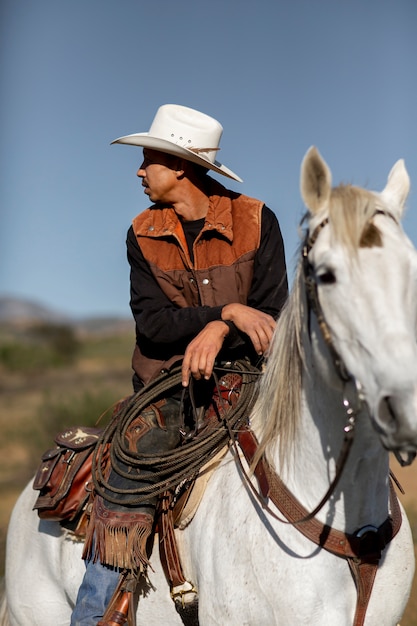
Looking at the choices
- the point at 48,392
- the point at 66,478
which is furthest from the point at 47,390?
the point at 66,478

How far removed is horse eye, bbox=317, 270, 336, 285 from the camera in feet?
8.25

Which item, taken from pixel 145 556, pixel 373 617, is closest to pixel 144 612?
pixel 145 556

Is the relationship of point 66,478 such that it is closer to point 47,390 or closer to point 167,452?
point 167,452

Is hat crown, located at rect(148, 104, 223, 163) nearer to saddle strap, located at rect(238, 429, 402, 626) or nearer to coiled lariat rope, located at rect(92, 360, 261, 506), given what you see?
coiled lariat rope, located at rect(92, 360, 261, 506)

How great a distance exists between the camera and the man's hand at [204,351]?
3402 mm

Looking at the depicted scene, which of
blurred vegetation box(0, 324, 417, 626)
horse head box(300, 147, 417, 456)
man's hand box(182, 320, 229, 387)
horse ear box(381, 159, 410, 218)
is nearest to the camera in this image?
horse head box(300, 147, 417, 456)

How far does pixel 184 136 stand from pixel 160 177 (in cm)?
26

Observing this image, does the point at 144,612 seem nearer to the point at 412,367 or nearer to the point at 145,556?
the point at 145,556

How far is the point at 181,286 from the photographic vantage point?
396 centimetres

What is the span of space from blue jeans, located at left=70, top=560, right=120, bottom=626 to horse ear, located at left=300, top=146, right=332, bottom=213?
2.00 metres

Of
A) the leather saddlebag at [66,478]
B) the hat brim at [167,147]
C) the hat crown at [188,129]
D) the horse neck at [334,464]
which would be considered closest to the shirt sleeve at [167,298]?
the hat brim at [167,147]

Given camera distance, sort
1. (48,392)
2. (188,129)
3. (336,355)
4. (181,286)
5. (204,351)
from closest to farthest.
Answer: (336,355) → (204,351) → (181,286) → (188,129) → (48,392)

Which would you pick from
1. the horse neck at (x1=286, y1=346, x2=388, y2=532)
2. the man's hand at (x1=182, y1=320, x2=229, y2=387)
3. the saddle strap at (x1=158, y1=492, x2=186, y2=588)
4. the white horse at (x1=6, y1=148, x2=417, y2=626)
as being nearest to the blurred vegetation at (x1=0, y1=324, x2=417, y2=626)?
the saddle strap at (x1=158, y1=492, x2=186, y2=588)

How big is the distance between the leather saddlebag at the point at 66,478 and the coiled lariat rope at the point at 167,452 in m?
0.20
